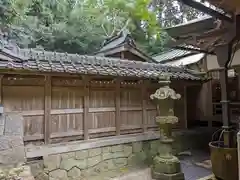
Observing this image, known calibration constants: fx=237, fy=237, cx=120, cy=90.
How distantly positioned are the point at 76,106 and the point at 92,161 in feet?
5.60

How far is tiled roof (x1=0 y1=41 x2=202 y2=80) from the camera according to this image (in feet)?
18.0

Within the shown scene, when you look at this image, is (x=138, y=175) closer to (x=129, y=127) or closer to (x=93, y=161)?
(x=93, y=161)

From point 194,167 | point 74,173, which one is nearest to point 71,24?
point 74,173

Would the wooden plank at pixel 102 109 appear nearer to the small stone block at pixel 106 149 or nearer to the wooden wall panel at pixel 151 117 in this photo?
the small stone block at pixel 106 149

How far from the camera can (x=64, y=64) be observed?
6.56 m

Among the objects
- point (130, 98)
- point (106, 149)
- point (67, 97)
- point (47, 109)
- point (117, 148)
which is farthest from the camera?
point (130, 98)

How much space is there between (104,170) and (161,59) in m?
8.53

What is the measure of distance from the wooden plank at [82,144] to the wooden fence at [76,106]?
18 centimetres

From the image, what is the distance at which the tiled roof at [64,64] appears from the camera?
5.49m

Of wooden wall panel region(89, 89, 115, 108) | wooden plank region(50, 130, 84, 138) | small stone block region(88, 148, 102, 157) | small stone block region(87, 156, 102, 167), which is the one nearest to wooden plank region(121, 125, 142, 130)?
wooden wall panel region(89, 89, 115, 108)

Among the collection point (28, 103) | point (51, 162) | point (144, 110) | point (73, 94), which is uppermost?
point (73, 94)

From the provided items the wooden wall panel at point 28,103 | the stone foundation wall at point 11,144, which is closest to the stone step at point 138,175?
the wooden wall panel at point 28,103

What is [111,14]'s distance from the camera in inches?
644

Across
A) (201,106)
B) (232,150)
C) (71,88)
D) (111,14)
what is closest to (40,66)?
(71,88)
